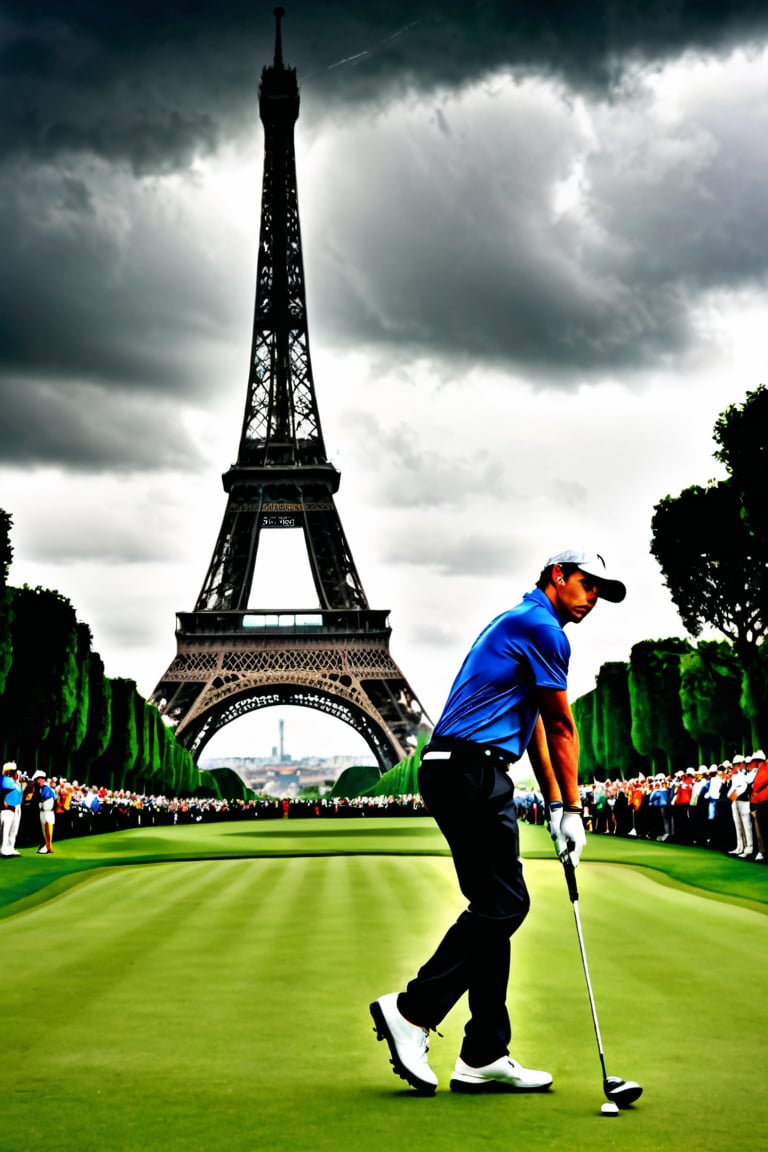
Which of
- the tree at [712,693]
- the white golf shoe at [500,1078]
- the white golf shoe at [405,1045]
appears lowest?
the white golf shoe at [500,1078]

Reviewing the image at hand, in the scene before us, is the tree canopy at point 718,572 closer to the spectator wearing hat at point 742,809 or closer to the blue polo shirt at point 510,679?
the spectator wearing hat at point 742,809

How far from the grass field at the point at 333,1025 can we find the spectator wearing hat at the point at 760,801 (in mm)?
6105

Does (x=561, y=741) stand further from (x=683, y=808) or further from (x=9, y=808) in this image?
(x=683, y=808)

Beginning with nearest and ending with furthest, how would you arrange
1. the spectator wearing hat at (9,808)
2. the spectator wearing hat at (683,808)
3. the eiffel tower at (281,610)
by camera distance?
the spectator wearing hat at (9,808)
the spectator wearing hat at (683,808)
the eiffel tower at (281,610)

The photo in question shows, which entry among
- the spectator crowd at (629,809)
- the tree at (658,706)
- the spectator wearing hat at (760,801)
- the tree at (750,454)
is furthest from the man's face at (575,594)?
the tree at (658,706)

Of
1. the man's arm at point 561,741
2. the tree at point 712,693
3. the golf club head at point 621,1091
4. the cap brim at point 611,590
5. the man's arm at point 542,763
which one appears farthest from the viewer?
the tree at point 712,693

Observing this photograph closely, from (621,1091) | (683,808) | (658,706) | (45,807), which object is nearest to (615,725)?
(658,706)

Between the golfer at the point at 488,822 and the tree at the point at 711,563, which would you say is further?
the tree at the point at 711,563

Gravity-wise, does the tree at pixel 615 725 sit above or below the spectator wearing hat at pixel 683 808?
above

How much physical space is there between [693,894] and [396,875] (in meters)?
4.20

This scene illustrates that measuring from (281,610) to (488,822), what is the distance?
80766mm

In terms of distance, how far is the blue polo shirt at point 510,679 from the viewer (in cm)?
527

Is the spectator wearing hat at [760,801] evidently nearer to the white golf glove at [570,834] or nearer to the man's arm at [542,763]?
the man's arm at [542,763]

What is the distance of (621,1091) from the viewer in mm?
4527
